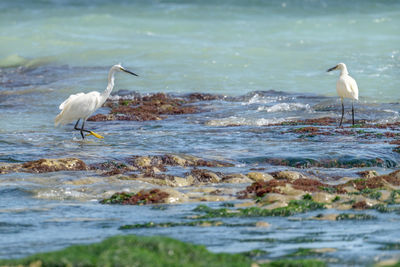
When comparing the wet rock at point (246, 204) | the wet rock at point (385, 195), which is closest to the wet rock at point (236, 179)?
the wet rock at point (246, 204)

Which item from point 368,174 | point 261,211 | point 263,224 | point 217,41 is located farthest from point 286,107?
point 217,41

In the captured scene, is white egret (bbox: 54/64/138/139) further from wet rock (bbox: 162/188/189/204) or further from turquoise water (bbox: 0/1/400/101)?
turquoise water (bbox: 0/1/400/101)

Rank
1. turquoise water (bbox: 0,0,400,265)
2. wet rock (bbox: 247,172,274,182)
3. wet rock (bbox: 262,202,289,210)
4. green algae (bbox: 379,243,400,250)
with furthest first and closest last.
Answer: wet rock (bbox: 247,172,274,182)
wet rock (bbox: 262,202,289,210)
turquoise water (bbox: 0,0,400,265)
green algae (bbox: 379,243,400,250)

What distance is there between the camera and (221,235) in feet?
22.8

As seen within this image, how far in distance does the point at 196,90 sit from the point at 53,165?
510 inches

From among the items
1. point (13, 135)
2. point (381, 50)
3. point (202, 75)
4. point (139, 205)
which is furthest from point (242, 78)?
point (139, 205)

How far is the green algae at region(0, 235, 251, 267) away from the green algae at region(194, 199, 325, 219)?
1.94 meters

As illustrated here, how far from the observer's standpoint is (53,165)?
36.8 feet

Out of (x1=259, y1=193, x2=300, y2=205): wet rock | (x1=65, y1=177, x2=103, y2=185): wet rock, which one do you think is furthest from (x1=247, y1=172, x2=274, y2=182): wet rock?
(x1=65, y1=177, x2=103, y2=185): wet rock

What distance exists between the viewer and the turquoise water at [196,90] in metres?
7.27

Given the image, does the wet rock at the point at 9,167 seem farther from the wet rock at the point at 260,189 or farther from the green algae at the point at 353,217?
the green algae at the point at 353,217

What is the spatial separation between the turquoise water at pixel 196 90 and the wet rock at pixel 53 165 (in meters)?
0.43

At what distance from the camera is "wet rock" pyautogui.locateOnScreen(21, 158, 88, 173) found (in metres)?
11.0

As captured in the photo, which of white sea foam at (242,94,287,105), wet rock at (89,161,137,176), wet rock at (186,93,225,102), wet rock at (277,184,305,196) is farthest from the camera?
wet rock at (186,93,225,102)
